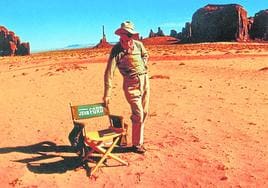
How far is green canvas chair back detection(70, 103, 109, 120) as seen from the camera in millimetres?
7676

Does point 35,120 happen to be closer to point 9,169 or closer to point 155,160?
point 9,169

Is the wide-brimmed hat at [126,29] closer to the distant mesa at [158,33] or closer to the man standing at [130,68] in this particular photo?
the man standing at [130,68]

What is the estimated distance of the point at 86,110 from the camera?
7.70m

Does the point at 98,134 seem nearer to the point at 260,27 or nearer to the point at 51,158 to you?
the point at 51,158

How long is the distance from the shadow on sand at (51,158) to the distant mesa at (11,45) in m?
135

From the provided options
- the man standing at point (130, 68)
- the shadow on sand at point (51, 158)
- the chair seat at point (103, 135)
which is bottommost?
the shadow on sand at point (51, 158)

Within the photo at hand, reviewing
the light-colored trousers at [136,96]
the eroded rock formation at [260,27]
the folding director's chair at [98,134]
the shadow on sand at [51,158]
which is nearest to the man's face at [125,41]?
the light-colored trousers at [136,96]

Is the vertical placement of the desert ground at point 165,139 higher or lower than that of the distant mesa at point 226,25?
lower

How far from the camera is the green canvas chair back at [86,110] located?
768 centimetres

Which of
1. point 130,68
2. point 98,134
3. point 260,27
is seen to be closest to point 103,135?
point 98,134

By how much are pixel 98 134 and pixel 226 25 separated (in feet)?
305

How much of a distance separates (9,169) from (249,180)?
13.2ft

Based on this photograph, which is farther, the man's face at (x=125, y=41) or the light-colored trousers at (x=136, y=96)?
the light-colored trousers at (x=136, y=96)

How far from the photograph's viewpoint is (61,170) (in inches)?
295
